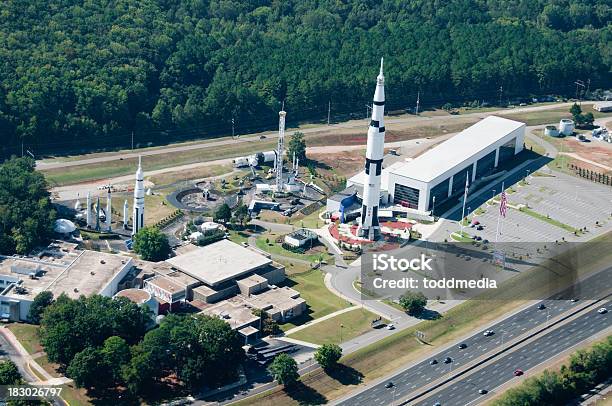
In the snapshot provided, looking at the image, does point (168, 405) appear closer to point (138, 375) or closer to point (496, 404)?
point (138, 375)

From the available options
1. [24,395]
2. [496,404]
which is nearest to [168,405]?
[24,395]

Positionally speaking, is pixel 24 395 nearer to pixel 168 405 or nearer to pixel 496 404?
pixel 168 405

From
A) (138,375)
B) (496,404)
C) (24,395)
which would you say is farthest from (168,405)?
(496,404)

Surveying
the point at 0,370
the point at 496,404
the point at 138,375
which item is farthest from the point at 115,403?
the point at 496,404

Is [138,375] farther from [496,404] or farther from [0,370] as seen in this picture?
[496,404]
